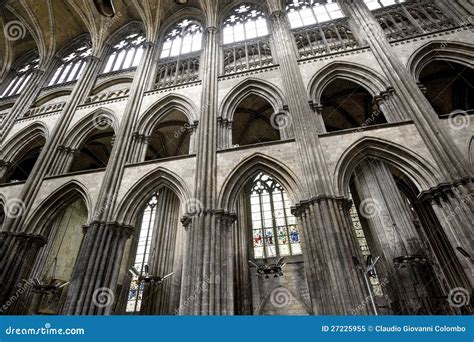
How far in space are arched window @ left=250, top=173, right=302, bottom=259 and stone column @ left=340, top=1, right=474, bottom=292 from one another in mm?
5469

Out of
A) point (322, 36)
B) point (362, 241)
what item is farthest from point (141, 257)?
point (322, 36)

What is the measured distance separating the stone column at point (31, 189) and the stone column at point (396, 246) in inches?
448

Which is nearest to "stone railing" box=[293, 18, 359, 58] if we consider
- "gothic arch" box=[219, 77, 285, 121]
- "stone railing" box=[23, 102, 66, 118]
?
"gothic arch" box=[219, 77, 285, 121]

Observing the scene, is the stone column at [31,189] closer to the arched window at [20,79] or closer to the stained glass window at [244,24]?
the arched window at [20,79]

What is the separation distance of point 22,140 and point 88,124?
3.33 meters

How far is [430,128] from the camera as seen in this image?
7.89 m

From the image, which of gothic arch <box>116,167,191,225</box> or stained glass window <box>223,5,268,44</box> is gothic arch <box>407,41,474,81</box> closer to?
stained glass window <box>223,5,268,44</box>

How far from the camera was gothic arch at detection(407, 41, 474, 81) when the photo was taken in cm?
976

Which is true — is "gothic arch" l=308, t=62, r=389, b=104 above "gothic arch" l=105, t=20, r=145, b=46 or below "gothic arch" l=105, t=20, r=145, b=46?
below

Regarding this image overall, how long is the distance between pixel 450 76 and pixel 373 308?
11.2 meters

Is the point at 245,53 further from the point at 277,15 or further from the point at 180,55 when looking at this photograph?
the point at 180,55

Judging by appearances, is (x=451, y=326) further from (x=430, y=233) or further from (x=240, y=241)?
(x=240, y=241)

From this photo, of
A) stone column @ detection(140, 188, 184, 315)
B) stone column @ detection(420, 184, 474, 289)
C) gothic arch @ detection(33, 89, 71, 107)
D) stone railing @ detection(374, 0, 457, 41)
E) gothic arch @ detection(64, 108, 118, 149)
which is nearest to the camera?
stone column @ detection(420, 184, 474, 289)

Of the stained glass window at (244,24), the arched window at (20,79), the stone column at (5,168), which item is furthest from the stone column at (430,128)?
the arched window at (20,79)
